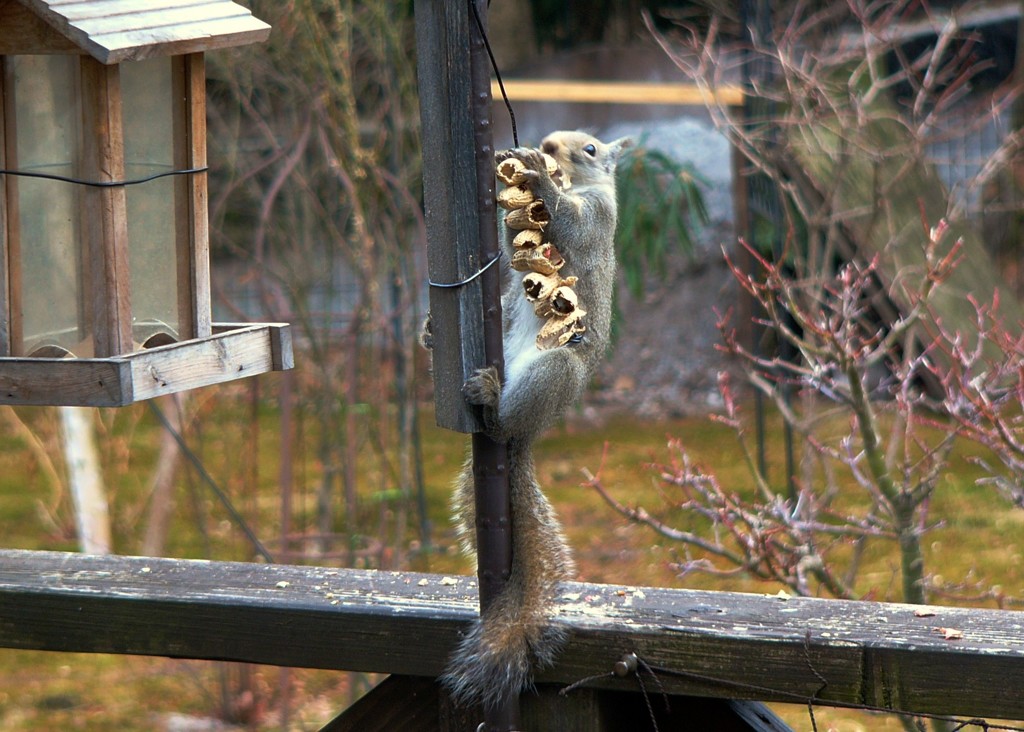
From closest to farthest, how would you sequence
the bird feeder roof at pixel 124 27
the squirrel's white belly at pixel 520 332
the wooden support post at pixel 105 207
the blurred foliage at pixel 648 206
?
the bird feeder roof at pixel 124 27
the wooden support post at pixel 105 207
the squirrel's white belly at pixel 520 332
the blurred foliage at pixel 648 206

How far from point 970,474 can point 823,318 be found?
11.3 feet

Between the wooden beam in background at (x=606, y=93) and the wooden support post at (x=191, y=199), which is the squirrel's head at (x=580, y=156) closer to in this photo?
the wooden support post at (x=191, y=199)

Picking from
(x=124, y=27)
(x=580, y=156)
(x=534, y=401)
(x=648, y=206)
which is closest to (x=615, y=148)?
(x=580, y=156)

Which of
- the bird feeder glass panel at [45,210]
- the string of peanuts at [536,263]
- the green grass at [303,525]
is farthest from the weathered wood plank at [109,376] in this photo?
the green grass at [303,525]

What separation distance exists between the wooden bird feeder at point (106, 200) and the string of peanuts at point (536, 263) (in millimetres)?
493

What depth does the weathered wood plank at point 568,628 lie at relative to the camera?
4.49 feet

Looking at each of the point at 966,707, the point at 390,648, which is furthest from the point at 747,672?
the point at 390,648

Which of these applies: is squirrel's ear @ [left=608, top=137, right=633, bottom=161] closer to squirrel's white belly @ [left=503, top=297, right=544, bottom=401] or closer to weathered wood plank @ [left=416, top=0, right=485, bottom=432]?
squirrel's white belly @ [left=503, top=297, right=544, bottom=401]

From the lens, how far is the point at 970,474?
19.3 feet

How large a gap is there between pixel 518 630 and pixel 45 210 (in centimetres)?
92

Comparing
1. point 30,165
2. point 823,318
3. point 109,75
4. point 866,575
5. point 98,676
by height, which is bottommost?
point 98,676

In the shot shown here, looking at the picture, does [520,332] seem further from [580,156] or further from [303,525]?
[303,525]

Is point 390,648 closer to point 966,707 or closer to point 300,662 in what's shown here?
point 300,662

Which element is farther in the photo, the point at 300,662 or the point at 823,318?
the point at 823,318
